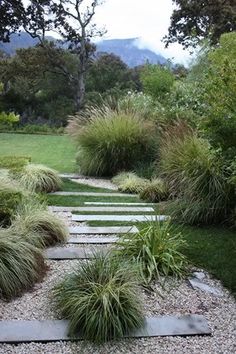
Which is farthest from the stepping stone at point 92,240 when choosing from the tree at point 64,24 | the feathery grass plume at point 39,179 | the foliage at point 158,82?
the tree at point 64,24

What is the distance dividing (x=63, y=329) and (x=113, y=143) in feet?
16.7

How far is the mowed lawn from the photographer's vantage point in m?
9.04

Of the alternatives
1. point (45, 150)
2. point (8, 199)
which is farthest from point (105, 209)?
point (45, 150)

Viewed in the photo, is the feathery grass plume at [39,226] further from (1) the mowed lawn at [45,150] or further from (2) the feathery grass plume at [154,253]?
(1) the mowed lawn at [45,150]

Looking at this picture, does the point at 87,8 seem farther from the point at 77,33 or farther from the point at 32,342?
the point at 32,342

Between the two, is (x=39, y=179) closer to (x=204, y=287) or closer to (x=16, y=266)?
(x=16, y=266)

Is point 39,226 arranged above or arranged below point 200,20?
below

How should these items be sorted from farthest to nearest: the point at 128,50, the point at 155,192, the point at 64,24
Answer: the point at 128,50, the point at 64,24, the point at 155,192

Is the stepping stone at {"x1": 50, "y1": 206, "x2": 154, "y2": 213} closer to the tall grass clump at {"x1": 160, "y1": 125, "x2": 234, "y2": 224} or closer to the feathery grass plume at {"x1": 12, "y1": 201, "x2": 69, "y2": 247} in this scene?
the tall grass clump at {"x1": 160, "y1": 125, "x2": 234, "y2": 224}

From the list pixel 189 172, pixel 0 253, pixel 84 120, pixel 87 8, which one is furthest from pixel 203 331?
pixel 87 8

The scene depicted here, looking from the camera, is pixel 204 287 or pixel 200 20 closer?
pixel 204 287

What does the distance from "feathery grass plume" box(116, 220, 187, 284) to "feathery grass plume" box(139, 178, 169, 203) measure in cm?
212

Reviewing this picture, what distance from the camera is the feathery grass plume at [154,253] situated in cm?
315

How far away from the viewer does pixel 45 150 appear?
10828 millimetres
